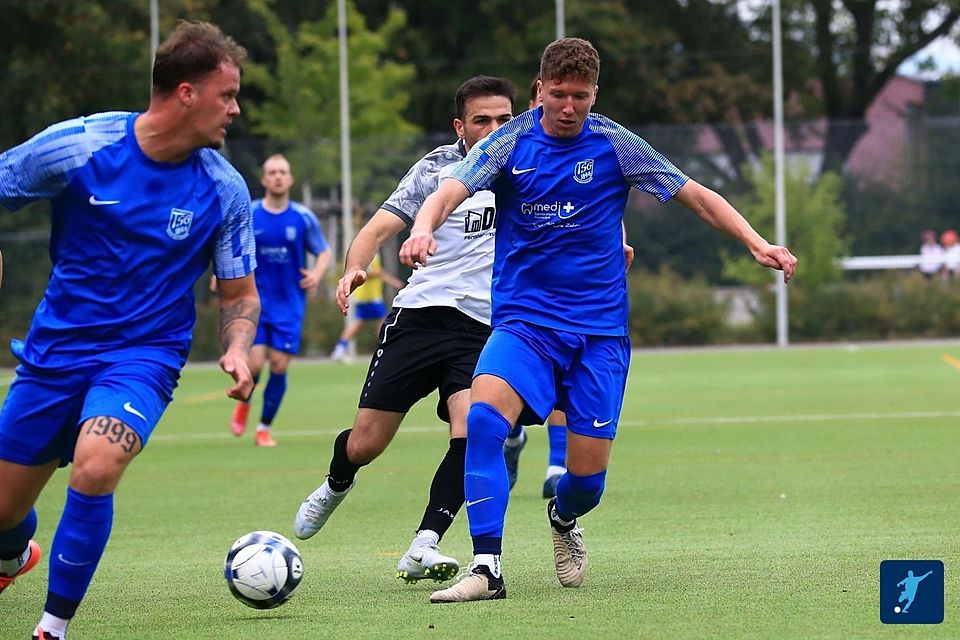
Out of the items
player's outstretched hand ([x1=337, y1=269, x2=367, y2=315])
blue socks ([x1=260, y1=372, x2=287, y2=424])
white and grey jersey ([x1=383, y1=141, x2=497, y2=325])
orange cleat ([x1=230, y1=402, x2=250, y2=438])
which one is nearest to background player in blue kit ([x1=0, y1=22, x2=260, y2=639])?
player's outstretched hand ([x1=337, y1=269, x2=367, y2=315])

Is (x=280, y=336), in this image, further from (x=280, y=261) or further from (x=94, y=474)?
(x=94, y=474)

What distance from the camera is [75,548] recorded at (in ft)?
17.2

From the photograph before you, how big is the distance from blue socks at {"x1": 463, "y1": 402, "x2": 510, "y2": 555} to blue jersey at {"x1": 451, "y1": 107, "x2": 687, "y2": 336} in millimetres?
477

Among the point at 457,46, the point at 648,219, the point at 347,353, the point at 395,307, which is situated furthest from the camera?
the point at 457,46

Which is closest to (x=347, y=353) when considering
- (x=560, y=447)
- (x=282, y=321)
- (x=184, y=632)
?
(x=282, y=321)

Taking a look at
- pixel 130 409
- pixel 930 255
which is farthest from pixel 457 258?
pixel 930 255

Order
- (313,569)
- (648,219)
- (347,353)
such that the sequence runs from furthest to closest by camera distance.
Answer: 1. (648,219)
2. (347,353)
3. (313,569)

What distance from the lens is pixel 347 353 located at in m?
27.9

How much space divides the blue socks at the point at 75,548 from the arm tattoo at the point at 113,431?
20 centimetres

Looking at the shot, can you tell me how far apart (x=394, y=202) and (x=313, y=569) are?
1.70 metres

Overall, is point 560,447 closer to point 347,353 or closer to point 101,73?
point 347,353

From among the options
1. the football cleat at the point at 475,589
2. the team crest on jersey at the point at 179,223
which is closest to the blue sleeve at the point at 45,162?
the team crest on jersey at the point at 179,223

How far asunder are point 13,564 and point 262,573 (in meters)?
1.02

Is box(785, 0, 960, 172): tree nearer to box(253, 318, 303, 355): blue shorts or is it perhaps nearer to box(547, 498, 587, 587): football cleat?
box(253, 318, 303, 355): blue shorts
